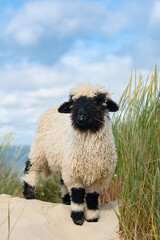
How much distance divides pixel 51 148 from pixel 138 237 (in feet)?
6.98

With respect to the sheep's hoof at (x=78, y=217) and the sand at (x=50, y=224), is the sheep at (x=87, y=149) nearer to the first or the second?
the sheep's hoof at (x=78, y=217)

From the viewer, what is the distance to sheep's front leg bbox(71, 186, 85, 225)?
452 centimetres

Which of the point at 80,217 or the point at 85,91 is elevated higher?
the point at 85,91

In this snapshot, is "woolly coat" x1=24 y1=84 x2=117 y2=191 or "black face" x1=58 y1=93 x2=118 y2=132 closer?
"black face" x1=58 y1=93 x2=118 y2=132

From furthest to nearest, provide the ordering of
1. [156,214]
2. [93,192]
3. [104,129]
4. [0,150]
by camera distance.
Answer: [0,150] < [93,192] < [104,129] < [156,214]

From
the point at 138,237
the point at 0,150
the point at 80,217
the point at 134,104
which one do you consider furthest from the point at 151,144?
the point at 0,150

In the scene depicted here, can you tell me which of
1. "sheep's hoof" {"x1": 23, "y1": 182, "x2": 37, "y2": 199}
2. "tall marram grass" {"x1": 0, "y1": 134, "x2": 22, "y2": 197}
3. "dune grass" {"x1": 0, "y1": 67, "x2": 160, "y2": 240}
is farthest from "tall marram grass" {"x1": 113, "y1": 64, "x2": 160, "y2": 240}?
"tall marram grass" {"x1": 0, "y1": 134, "x2": 22, "y2": 197}

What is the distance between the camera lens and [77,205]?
14.9 ft

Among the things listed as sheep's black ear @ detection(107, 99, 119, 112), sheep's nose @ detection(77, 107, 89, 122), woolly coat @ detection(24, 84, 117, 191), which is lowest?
woolly coat @ detection(24, 84, 117, 191)

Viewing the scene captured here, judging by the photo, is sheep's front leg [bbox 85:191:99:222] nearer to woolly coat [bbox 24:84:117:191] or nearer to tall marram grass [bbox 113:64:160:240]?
woolly coat [bbox 24:84:117:191]

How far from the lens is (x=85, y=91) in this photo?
4352mm

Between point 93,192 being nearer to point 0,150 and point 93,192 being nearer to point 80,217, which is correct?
point 80,217

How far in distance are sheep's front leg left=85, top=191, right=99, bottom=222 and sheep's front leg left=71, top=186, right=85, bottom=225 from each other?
89 millimetres

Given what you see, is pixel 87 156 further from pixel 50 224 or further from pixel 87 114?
pixel 50 224
